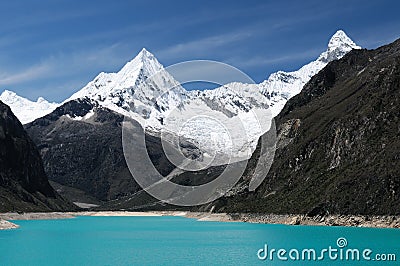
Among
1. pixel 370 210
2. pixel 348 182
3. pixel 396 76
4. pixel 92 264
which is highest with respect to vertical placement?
pixel 396 76

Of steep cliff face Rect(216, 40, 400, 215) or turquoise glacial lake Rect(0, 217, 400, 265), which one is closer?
turquoise glacial lake Rect(0, 217, 400, 265)

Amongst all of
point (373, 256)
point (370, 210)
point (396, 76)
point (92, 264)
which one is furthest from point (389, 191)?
point (92, 264)

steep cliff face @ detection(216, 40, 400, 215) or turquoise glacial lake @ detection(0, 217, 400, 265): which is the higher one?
steep cliff face @ detection(216, 40, 400, 215)

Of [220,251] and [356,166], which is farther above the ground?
[356,166]

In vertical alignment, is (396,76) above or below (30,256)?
above

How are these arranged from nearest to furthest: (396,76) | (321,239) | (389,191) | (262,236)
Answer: (321,239) < (262,236) < (389,191) < (396,76)

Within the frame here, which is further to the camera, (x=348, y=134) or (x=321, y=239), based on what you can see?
(x=348, y=134)

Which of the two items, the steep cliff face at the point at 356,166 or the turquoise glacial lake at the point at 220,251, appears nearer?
the turquoise glacial lake at the point at 220,251

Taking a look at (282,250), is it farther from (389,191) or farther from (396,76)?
(396,76)

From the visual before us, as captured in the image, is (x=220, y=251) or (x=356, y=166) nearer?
(x=220, y=251)

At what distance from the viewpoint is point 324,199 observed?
157000mm

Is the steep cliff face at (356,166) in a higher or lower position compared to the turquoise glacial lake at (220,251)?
higher

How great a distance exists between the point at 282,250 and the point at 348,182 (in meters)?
69.9

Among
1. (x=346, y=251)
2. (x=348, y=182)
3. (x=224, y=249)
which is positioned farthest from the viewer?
(x=348, y=182)
